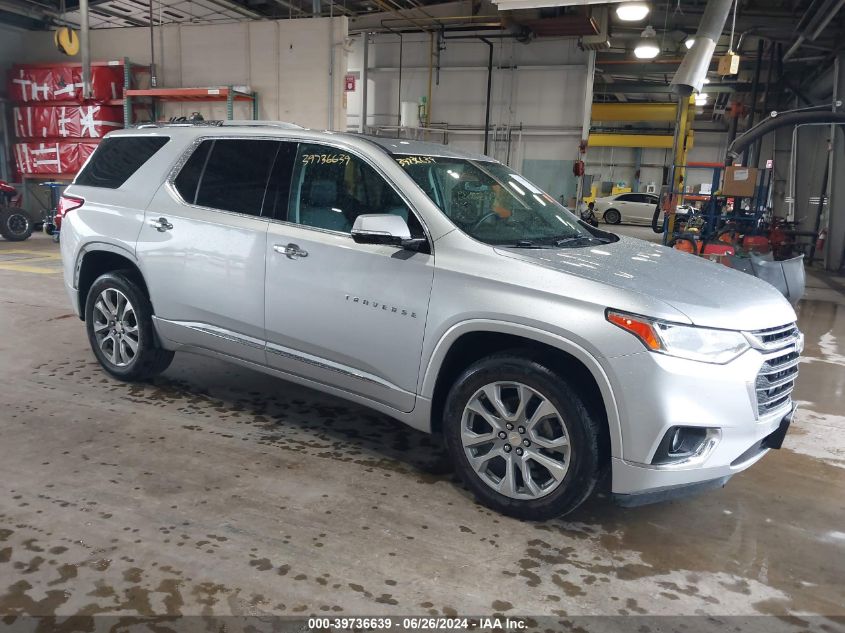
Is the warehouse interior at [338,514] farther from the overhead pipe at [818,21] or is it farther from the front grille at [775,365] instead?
the overhead pipe at [818,21]

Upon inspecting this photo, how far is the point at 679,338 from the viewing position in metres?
2.50

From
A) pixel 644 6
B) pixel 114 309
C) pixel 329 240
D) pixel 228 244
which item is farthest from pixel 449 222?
pixel 644 6

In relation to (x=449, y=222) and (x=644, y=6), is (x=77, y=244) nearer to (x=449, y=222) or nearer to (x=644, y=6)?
(x=449, y=222)

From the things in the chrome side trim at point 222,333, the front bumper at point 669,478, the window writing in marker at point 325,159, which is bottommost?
the front bumper at point 669,478

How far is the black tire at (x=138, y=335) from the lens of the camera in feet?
13.8

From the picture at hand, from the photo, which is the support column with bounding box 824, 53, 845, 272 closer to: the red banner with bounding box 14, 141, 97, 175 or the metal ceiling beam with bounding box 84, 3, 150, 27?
the red banner with bounding box 14, 141, 97, 175

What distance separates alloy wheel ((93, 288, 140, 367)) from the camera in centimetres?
431

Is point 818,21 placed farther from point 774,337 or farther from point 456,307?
point 456,307

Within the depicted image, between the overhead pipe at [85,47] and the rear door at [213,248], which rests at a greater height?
the overhead pipe at [85,47]

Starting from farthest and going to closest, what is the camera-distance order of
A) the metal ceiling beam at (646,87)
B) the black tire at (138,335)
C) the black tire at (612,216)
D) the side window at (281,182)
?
the black tire at (612,216)
the metal ceiling beam at (646,87)
the black tire at (138,335)
the side window at (281,182)

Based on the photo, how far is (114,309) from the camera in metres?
4.35

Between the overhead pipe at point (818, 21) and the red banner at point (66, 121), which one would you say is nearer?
the overhead pipe at point (818, 21)

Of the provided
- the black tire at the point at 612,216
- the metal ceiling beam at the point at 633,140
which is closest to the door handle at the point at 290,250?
the black tire at the point at 612,216

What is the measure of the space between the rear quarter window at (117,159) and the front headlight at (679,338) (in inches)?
129
